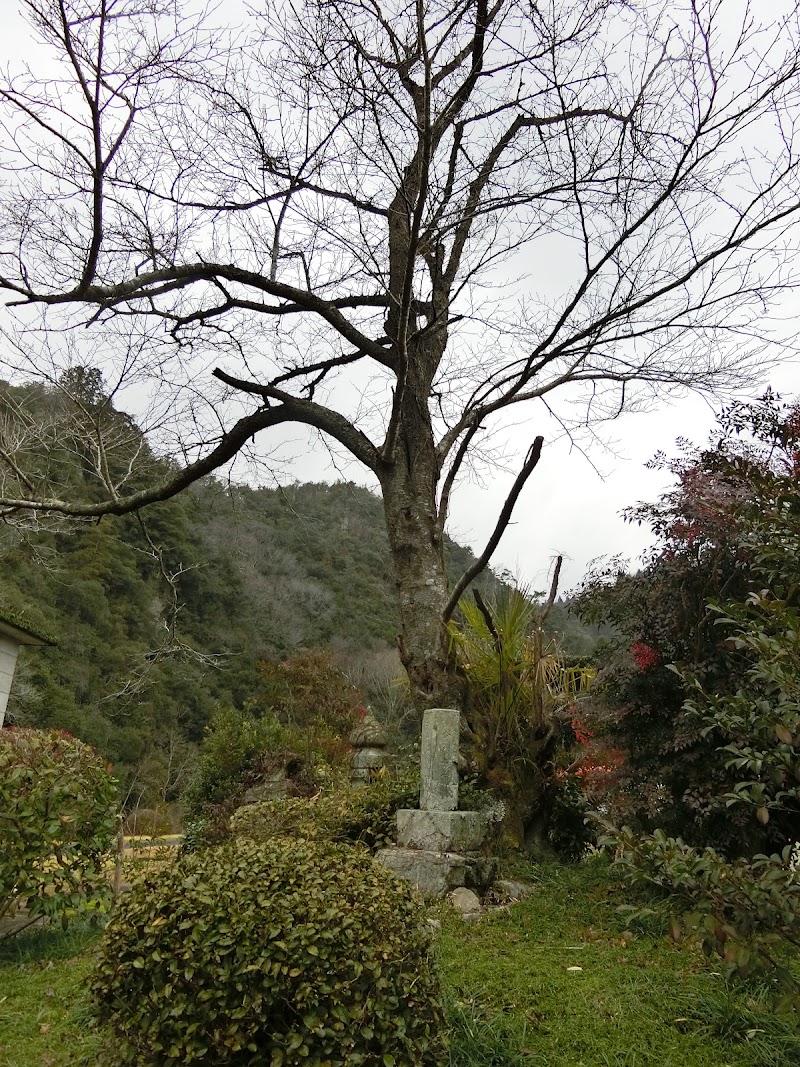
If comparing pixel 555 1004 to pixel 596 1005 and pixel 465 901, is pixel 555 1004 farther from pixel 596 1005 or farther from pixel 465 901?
pixel 465 901

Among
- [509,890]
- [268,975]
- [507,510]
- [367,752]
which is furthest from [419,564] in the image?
[367,752]

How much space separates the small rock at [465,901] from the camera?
16.0 feet

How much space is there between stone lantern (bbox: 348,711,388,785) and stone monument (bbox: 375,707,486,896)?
4.79 metres

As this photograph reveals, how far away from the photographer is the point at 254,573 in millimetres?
24266

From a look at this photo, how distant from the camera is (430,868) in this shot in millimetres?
5172

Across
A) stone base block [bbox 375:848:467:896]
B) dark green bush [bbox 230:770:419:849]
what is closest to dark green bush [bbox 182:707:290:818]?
dark green bush [bbox 230:770:419:849]

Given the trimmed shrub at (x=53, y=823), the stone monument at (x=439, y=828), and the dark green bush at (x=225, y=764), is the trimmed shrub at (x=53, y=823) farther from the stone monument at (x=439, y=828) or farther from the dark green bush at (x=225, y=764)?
the dark green bush at (x=225, y=764)

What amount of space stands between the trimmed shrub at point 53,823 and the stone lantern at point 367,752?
551cm

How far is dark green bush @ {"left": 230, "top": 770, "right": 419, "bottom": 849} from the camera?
5996 mm

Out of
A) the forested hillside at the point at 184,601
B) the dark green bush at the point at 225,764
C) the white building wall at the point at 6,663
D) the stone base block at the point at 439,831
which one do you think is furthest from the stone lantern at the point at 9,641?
the stone base block at the point at 439,831

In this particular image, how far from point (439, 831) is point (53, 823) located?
2499 millimetres

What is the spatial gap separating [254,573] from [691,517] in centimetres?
2004

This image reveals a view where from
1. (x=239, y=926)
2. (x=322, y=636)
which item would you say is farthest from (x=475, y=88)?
(x=322, y=636)

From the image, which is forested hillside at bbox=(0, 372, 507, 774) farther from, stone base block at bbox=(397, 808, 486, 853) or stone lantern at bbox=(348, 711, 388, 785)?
stone base block at bbox=(397, 808, 486, 853)
